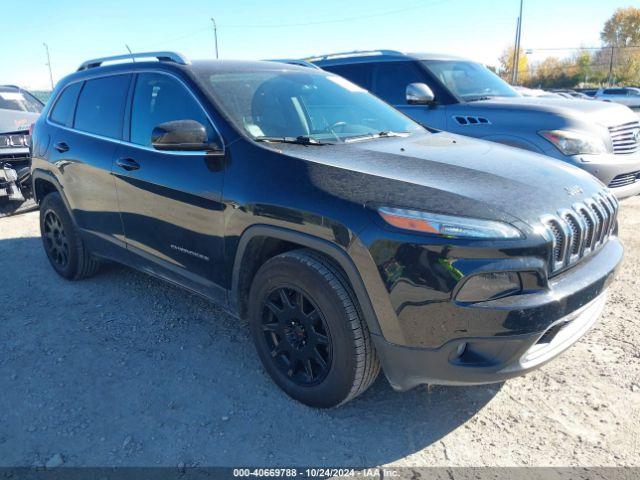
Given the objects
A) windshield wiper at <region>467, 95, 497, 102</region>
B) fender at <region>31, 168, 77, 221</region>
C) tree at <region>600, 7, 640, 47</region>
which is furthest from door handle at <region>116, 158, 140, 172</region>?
tree at <region>600, 7, 640, 47</region>

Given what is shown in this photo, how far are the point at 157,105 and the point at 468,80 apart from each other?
4.46 m

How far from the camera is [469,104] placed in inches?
230

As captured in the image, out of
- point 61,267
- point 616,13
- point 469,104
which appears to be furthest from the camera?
point 616,13

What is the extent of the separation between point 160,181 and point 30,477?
170cm

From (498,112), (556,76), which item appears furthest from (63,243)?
(556,76)

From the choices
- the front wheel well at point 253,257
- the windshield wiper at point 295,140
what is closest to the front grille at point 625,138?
the windshield wiper at point 295,140

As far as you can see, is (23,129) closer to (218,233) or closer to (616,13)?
(218,233)

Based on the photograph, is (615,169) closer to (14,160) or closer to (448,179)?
(448,179)

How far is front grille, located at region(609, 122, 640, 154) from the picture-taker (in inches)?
211

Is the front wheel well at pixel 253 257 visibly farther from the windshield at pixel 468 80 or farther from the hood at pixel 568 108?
the windshield at pixel 468 80

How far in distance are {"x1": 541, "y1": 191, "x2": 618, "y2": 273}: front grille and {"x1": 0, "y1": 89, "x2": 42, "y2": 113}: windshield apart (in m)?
8.74

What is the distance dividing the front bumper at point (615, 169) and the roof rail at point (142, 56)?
3.72 metres

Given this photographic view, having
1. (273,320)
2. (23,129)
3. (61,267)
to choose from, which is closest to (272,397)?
(273,320)

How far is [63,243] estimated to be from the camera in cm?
453
